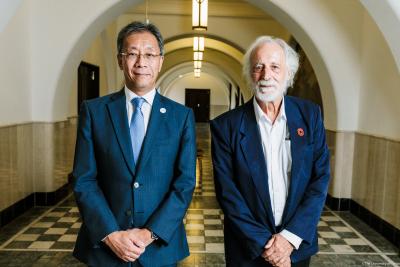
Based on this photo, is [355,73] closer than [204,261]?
No

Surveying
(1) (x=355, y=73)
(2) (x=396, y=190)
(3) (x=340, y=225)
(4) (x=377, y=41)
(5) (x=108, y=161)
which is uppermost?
(4) (x=377, y=41)

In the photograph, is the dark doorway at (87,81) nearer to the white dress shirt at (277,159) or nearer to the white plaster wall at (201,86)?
the white dress shirt at (277,159)

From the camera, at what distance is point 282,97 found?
233cm

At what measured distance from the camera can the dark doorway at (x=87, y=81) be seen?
343 inches

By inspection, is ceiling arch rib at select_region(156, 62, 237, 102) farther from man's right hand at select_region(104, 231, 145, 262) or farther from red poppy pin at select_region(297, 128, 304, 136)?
man's right hand at select_region(104, 231, 145, 262)

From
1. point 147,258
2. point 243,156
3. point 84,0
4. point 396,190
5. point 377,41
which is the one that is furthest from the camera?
point 84,0

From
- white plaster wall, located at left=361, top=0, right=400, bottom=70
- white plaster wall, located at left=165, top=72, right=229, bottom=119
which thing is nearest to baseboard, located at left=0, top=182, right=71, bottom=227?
white plaster wall, located at left=361, top=0, right=400, bottom=70

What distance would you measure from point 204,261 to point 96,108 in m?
2.53

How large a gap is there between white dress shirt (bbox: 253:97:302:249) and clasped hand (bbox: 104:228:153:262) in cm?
73

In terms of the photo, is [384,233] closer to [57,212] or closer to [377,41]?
[377,41]

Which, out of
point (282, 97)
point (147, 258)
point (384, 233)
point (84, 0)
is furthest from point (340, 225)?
point (84, 0)

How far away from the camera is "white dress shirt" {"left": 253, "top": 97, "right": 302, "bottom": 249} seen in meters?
2.23

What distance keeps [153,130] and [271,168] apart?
0.69 metres

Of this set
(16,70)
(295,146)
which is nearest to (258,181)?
(295,146)
